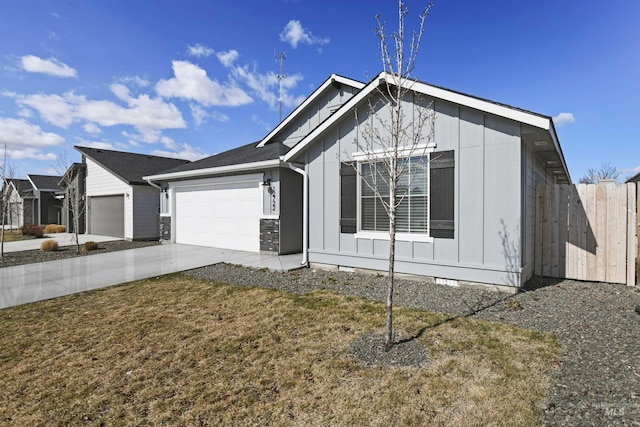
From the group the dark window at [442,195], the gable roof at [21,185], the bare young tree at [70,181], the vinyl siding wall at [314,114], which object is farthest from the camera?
the gable roof at [21,185]

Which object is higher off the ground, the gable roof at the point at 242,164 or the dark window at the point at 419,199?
the gable roof at the point at 242,164

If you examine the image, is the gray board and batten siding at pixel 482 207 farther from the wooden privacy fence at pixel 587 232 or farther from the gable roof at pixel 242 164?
the gable roof at pixel 242 164

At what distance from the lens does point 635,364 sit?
300cm

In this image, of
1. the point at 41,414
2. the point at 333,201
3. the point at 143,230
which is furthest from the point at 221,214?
the point at 41,414

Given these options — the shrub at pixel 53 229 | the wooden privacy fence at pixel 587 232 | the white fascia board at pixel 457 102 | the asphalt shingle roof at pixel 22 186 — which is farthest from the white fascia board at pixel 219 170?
the asphalt shingle roof at pixel 22 186

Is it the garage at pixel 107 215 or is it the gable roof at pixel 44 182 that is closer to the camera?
the garage at pixel 107 215

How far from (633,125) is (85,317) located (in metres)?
32.6

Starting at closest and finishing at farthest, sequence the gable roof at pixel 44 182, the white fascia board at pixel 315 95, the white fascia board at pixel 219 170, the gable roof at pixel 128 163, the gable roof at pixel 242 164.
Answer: the white fascia board at pixel 219 170 → the gable roof at pixel 242 164 → the white fascia board at pixel 315 95 → the gable roof at pixel 128 163 → the gable roof at pixel 44 182

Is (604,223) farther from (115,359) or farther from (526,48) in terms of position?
(115,359)

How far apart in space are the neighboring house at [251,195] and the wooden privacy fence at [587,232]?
6372 mm

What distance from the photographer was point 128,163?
1773cm

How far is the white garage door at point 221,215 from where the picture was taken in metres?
10.4

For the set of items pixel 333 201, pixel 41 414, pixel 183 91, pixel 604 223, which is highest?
pixel 183 91

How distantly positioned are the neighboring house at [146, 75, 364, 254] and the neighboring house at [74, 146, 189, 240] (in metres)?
2.61
